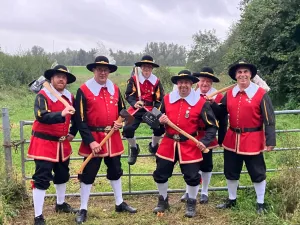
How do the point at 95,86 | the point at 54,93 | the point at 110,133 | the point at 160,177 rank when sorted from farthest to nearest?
1. the point at 160,177
2. the point at 95,86
3. the point at 110,133
4. the point at 54,93

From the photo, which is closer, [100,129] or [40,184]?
[40,184]

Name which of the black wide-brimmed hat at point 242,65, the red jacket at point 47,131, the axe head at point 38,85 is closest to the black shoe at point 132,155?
the red jacket at point 47,131

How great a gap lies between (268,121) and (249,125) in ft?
0.82

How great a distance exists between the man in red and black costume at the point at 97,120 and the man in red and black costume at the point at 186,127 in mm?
645

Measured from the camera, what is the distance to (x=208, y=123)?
491 centimetres

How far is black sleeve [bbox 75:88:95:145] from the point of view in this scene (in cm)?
485

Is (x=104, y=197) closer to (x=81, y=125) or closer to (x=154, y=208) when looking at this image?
(x=154, y=208)

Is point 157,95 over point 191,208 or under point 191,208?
over

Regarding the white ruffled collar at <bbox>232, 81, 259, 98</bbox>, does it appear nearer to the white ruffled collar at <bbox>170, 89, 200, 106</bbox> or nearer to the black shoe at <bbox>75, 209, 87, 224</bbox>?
the white ruffled collar at <bbox>170, 89, 200, 106</bbox>

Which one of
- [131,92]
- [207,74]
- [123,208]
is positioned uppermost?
[207,74]

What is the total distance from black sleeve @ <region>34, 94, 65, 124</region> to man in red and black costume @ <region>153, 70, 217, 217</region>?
4.18 feet

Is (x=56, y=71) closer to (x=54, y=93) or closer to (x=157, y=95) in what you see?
(x=54, y=93)

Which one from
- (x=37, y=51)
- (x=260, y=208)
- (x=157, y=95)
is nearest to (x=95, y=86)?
(x=157, y=95)

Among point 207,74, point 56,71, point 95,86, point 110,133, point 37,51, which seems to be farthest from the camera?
point 37,51
